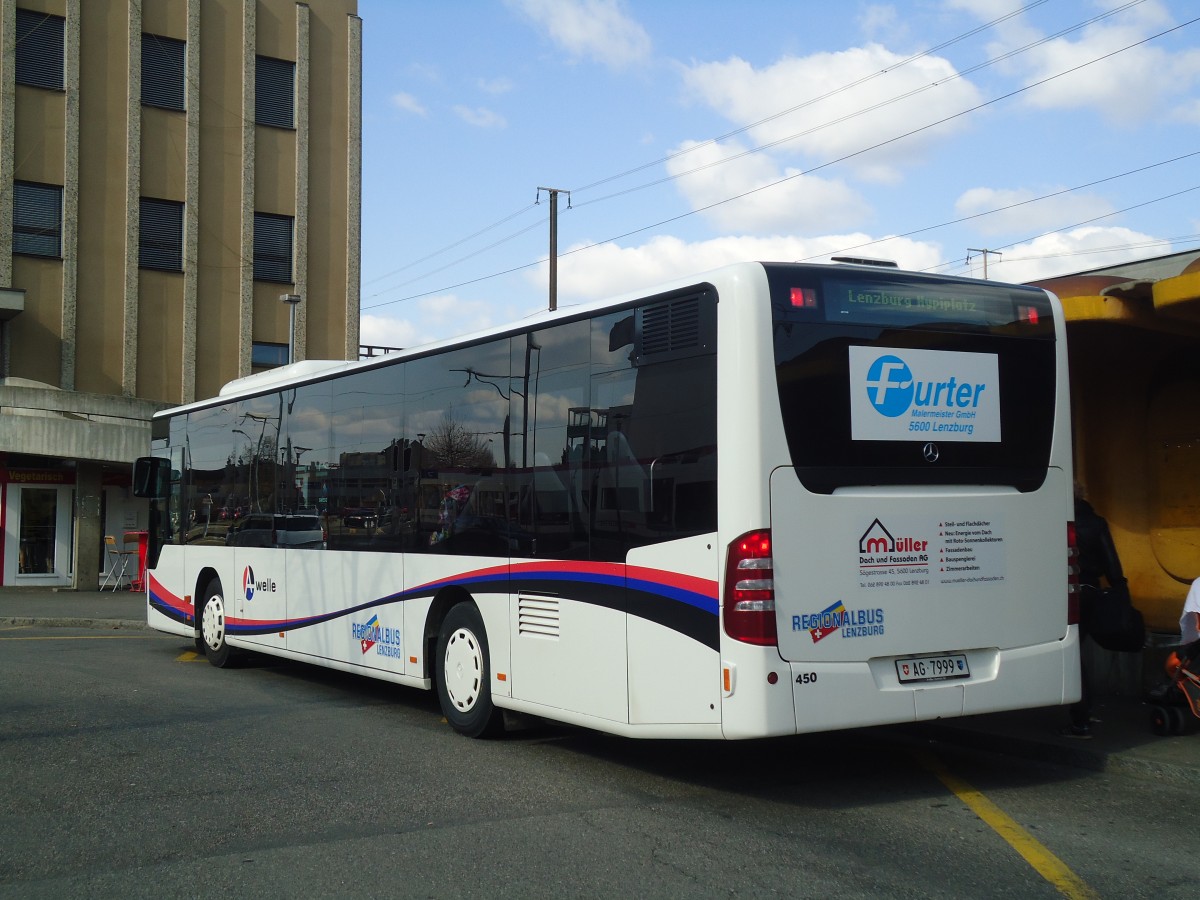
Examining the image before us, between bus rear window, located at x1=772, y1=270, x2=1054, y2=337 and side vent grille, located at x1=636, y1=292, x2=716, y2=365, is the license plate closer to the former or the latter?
bus rear window, located at x1=772, y1=270, x2=1054, y2=337

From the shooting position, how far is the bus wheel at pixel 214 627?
1463cm

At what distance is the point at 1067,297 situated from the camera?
978 cm

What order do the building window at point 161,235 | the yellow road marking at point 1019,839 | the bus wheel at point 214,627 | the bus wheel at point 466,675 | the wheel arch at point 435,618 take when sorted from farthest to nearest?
1. the building window at point 161,235
2. the bus wheel at point 214,627
3. the wheel arch at point 435,618
4. the bus wheel at point 466,675
5. the yellow road marking at point 1019,839

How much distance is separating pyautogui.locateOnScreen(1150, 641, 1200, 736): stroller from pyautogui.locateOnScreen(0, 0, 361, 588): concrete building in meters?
24.6

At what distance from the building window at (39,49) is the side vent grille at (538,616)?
29.5 meters

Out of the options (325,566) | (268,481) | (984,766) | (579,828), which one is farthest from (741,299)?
(268,481)

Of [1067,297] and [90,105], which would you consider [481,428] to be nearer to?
[1067,297]

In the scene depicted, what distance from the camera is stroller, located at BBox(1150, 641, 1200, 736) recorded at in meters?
8.80

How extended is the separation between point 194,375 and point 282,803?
2904 cm

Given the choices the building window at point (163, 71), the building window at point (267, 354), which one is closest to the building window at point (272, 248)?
the building window at point (267, 354)

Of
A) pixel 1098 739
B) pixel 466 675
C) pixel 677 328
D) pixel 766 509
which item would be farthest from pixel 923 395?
pixel 466 675

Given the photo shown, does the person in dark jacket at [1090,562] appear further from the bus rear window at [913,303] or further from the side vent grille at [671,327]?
the side vent grille at [671,327]

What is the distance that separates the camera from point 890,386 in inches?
293

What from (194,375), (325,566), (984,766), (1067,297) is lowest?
(984,766)
